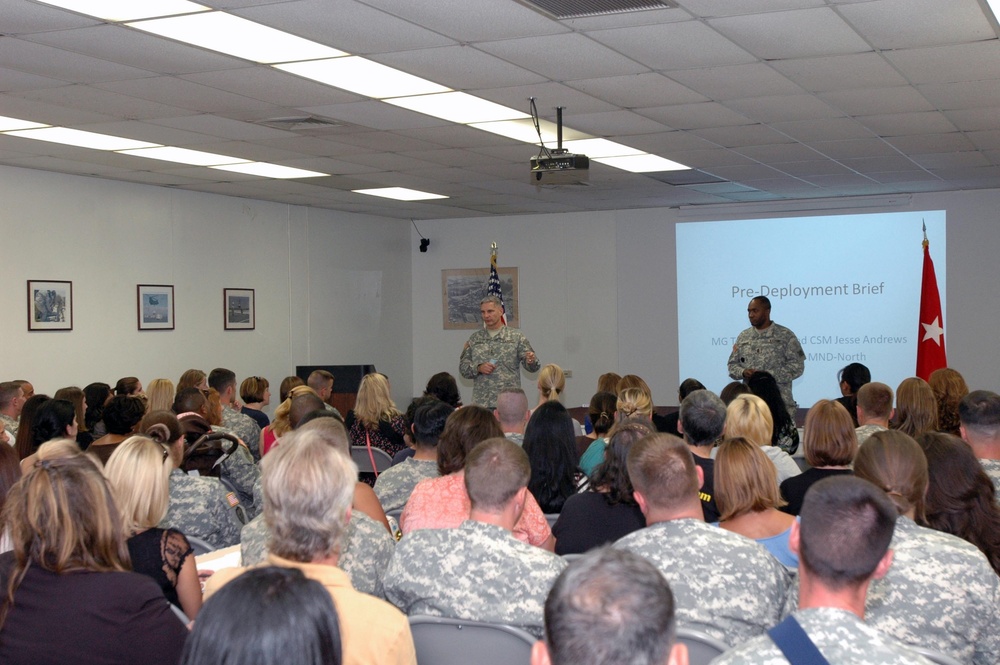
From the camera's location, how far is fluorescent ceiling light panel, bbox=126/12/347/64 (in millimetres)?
4602

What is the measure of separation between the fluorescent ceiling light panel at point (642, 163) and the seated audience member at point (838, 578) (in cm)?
698

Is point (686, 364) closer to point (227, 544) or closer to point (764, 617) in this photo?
point (227, 544)

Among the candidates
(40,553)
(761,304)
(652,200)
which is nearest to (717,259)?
(652,200)

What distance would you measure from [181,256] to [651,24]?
6.73m

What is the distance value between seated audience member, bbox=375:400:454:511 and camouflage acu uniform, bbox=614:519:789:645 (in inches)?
74.3

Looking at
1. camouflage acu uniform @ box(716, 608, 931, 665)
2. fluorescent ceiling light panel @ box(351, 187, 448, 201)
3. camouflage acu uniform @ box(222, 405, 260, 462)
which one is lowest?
camouflage acu uniform @ box(222, 405, 260, 462)

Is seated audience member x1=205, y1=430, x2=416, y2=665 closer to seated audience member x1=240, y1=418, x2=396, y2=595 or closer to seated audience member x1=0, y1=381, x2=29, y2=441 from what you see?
seated audience member x1=240, y1=418, x2=396, y2=595

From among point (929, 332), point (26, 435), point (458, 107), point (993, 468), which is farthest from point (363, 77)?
point (929, 332)

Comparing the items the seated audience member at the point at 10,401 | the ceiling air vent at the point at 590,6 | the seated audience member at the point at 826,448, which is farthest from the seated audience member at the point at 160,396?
the seated audience member at the point at 826,448

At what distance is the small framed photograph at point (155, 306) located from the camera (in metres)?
9.70

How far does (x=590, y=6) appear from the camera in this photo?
14.5 feet

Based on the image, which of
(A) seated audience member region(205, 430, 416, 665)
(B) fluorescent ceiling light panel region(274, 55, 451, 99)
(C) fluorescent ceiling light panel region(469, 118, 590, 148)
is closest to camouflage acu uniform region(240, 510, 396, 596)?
(A) seated audience member region(205, 430, 416, 665)

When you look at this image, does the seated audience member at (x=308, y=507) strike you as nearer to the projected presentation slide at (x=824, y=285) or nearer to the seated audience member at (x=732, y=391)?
the seated audience member at (x=732, y=391)

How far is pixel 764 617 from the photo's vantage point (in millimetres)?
2562
